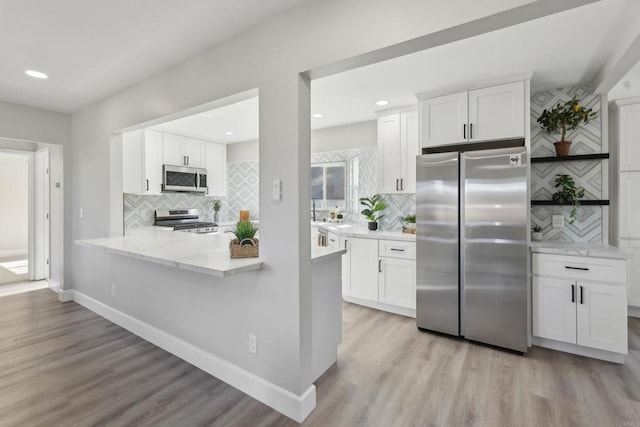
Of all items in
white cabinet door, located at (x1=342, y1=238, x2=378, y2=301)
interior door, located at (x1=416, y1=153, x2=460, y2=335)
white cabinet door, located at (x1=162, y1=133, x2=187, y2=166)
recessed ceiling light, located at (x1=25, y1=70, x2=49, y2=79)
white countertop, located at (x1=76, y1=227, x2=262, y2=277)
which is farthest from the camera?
white cabinet door, located at (x1=162, y1=133, x2=187, y2=166)

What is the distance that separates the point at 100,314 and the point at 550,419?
411cm

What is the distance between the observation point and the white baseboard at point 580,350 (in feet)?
7.85

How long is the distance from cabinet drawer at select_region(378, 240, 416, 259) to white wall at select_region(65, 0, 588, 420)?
5.80 ft

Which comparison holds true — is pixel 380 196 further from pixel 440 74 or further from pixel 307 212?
pixel 307 212

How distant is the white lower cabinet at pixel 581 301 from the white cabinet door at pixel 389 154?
1.67 metres

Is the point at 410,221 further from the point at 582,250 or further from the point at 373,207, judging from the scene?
the point at 582,250

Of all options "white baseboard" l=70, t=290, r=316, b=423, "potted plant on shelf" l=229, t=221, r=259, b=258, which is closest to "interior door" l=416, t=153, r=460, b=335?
"white baseboard" l=70, t=290, r=316, b=423

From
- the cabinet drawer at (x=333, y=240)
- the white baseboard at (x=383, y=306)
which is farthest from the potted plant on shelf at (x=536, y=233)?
the cabinet drawer at (x=333, y=240)

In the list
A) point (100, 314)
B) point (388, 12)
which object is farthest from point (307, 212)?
point (100, 314)

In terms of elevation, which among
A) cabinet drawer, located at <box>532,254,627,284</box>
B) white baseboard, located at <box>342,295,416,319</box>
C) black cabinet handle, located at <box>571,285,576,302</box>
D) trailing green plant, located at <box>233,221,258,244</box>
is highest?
trailing green plant, located at <box>233,221,258,244</box>

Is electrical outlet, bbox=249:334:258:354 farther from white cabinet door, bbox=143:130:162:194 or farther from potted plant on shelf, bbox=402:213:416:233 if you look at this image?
white cabinet door, bbox=143:130:162:194

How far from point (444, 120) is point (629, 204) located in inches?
88.3

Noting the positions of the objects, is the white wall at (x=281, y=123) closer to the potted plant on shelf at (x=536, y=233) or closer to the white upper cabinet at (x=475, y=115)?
the white upper cabinet at (x=475, y=115)

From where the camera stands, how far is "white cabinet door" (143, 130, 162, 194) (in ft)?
14.6
